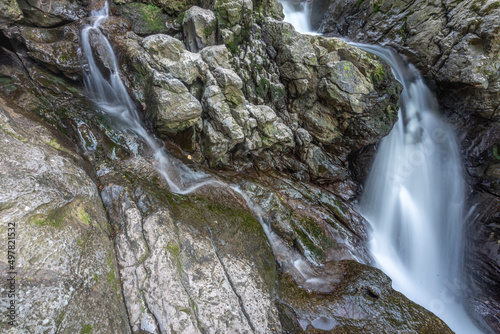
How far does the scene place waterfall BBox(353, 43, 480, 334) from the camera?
7675 millimetres

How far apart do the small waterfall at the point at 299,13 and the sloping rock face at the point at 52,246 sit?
1464 cm

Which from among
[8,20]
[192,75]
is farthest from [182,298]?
[8,20]

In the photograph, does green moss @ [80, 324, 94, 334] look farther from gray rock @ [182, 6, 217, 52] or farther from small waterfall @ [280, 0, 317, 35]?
small waterfall @ [280, 0, 317, 35]

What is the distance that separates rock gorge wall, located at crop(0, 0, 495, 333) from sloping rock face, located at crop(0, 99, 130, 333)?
0.02 m

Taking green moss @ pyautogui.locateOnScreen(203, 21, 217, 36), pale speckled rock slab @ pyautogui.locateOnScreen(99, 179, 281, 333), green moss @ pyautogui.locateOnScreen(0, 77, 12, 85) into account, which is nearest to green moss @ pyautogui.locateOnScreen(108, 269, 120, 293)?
pale speckled rock slab @ pyautogui.locateOnScreen(99, 179, 281, 333)

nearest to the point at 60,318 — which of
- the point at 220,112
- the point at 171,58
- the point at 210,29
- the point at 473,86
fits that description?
the point at 220,112

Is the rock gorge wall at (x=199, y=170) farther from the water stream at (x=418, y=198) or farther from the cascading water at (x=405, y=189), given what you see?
the water stream at (x=418, y=198)

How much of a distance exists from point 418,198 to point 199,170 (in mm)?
8837

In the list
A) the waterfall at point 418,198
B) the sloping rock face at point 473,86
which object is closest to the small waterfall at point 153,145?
the waterfall at point 418,198

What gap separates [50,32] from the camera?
23.4 ft

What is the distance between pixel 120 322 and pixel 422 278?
8.88m

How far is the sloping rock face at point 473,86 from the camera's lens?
7793 millimetres

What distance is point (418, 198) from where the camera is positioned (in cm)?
912

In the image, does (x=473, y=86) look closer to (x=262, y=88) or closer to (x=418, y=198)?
(x=418, y=198)
